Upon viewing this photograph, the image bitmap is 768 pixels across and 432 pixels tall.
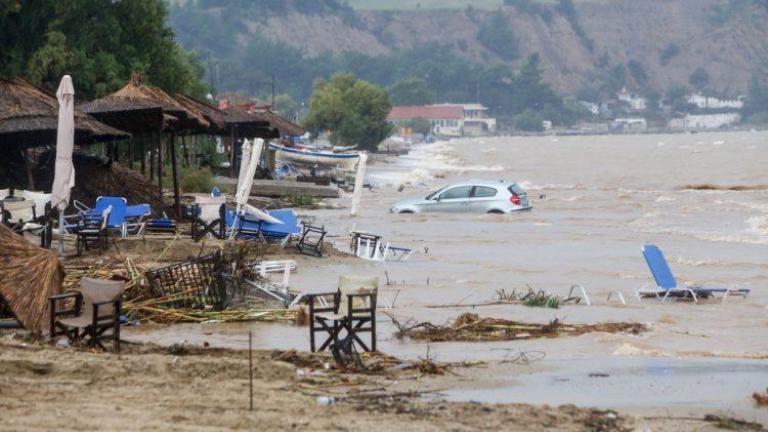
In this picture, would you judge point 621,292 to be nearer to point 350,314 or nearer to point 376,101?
point 350,314

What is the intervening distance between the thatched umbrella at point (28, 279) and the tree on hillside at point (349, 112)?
82.4m

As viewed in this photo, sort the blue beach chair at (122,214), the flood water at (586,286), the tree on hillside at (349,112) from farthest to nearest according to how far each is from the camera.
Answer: the tree on hillside at (349,112)
the blue beach chair at (122,214)
the flood water at (586,286)

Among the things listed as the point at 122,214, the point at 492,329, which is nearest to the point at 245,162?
the point at 122,214

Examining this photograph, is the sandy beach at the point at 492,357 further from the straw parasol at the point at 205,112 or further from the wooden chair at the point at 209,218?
the straw parasol at the point at 205,112

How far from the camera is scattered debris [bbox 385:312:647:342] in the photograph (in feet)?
42.7

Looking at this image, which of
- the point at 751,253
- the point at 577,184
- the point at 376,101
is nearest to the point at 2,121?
the point at 751,253

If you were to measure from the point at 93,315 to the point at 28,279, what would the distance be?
134cm

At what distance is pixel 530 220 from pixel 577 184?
89.7ft

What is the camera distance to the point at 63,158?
17266mm

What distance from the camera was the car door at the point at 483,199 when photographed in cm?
3184

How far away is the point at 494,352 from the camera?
40.3 feet

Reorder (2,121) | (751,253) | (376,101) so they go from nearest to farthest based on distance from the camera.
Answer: (2,121)
(751,253)
(376,101)

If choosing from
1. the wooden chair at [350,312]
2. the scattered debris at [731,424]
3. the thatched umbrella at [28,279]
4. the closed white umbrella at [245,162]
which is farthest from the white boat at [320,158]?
the scattered debris at [731,424]

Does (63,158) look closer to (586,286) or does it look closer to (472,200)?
(586,286)
